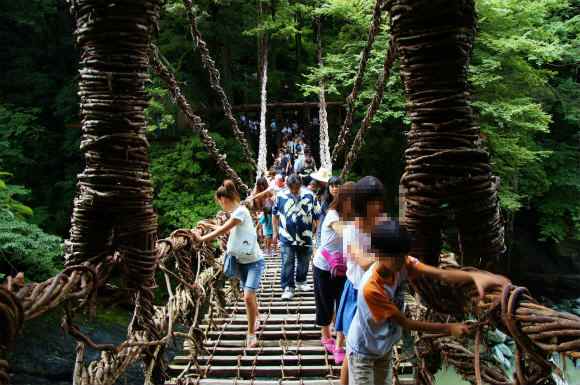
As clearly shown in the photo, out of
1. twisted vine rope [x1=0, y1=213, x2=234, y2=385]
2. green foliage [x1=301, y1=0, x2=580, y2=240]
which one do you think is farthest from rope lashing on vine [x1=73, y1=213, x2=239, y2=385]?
green foliage [x1=301, y1=0, x2=580, y2=240]

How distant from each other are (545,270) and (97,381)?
33.6 ft

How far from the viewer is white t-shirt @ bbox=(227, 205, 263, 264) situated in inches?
87.7

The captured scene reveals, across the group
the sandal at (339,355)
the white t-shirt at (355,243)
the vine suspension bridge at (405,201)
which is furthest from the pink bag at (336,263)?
the vine suspension bridge at (405,201)

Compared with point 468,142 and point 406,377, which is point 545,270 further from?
point 468,142

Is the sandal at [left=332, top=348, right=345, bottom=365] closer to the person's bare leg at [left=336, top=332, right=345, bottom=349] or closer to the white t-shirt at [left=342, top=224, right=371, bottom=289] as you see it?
the person's bare leg at [left=336, top=332, right=345, bottom=349]

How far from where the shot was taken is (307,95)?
9.16m

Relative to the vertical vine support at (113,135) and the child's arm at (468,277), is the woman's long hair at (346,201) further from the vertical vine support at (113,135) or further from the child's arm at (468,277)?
the vertical vine support at (113,135)

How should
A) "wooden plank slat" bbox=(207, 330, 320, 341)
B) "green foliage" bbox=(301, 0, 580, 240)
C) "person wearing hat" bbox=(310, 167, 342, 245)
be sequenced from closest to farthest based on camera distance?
"wooden plank slat" bbox=(207, 330, 320, 341) < "person wearing hat" bbox=(310, 167, 342, 245) < "green foliage" bbox=(301, 0, 580, 240)

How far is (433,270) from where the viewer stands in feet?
3.22

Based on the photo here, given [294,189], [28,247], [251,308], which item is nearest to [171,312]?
[251,308]

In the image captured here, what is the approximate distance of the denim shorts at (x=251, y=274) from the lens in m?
2.27

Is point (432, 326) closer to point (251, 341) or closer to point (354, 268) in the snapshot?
point (354, 268)

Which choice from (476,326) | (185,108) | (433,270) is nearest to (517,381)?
(476,326)

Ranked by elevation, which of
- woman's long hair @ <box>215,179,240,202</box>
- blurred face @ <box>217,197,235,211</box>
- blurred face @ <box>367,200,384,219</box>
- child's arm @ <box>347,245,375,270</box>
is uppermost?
woman's long hair @ <box>215,179,240,202</box>
